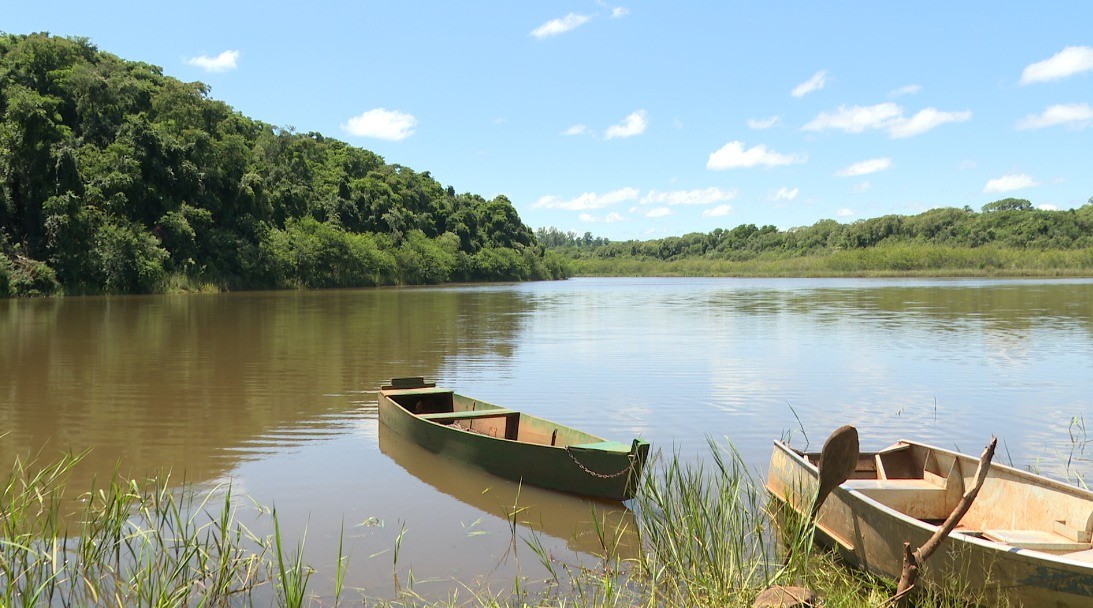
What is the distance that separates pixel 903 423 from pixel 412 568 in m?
7.99

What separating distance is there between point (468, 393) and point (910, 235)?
112m

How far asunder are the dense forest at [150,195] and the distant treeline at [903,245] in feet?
169

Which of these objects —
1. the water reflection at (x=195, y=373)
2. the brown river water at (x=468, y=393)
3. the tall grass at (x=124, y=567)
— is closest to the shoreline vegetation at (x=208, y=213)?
the water reflection at (x=195, y=373)

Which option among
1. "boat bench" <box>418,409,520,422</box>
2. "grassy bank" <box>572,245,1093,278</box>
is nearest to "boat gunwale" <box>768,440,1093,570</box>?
"boat bench" <box>418,409,520,422</box>

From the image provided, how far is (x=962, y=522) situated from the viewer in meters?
6.43

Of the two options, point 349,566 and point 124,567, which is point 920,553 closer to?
point 349,566

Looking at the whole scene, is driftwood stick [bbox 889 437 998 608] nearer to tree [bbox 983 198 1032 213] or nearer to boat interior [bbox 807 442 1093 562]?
boat interior [bbox 807 442 1093 562]

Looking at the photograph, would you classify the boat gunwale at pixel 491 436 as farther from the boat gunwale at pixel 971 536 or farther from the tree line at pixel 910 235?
the tree line at pixel 910 235

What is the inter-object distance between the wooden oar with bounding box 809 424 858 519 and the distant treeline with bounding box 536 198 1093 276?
91.2m

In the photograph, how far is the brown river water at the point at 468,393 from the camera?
24.8 ft

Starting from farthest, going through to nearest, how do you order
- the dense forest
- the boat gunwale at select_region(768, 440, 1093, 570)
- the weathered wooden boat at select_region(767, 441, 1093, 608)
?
the dense forest, the weathered wooden boat at select_region(767, 441, 1093, 608), the boat gunwale at select_region(768, 440, 1093, 570)

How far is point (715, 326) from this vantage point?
91.8 feet

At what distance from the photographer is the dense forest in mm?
42312

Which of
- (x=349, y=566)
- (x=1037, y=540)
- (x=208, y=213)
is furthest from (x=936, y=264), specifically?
(x=349, y=566)
